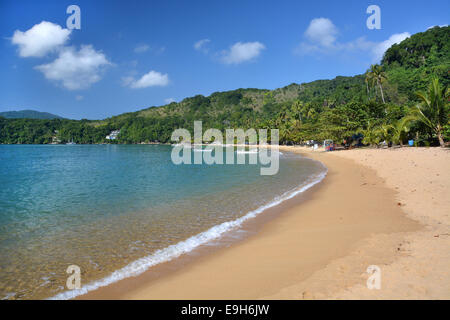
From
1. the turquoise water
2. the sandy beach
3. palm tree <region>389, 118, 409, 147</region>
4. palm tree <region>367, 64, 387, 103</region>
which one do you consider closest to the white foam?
the turquoise water

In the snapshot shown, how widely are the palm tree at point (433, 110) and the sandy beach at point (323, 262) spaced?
22269 millimetres

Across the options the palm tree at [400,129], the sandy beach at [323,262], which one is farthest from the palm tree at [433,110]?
the sandy beach at [323,262]

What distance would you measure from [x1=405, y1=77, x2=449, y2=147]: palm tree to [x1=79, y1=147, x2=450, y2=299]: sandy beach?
2227cm

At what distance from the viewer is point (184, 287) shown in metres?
4.70

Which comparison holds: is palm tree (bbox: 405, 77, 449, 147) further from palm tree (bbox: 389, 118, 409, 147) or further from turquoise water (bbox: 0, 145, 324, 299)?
turquoise water (bbox: 0, 145, 324, 299)

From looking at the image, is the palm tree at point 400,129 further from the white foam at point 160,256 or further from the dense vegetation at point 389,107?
the white foam at point 160,256

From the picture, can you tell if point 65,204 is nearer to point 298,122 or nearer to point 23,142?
point 298,122

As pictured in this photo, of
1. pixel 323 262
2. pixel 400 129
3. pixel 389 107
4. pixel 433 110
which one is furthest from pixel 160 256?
pixel 389 107

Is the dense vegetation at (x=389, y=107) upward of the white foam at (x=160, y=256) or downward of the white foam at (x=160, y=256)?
upward

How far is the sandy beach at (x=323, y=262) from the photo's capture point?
4098 mm

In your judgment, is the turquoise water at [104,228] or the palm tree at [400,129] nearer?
the turquoise water at [104,228]

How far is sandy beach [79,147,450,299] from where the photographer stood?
4.10 meters
